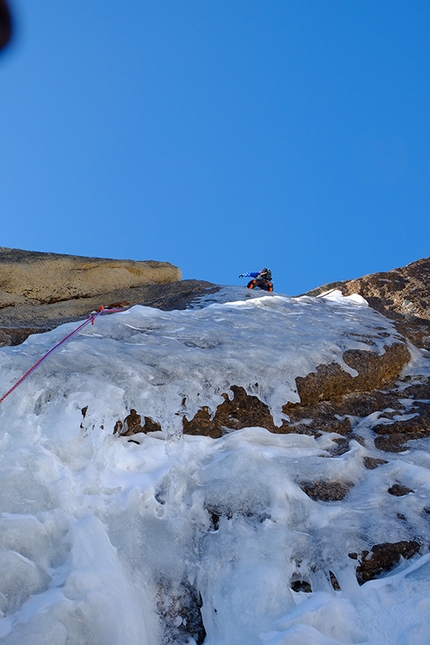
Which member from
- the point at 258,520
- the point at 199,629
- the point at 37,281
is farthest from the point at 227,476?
the point at 37,281

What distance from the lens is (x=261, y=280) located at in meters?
10.7

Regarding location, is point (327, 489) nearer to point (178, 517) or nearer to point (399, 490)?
point (399, 490)

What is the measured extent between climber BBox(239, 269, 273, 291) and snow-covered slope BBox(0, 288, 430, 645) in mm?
6237

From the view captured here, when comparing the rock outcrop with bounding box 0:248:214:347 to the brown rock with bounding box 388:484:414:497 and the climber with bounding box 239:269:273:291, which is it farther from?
the brown rock with bounding box 388:484:414:497

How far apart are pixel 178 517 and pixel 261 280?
8227 millimetres

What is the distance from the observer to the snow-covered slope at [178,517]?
2.17 meters

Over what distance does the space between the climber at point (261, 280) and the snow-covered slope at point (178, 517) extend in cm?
624

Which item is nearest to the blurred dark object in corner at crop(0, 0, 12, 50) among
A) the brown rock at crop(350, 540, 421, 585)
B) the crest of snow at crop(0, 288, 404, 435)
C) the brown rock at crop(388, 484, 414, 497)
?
the crest of snow at crop(0, 288, 404, 435)

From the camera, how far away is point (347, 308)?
23.1 ft

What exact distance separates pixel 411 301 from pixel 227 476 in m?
5.39

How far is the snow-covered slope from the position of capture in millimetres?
2174

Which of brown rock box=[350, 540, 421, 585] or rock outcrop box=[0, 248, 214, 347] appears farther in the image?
rock outcrop box=[0, 248, 214, 347]

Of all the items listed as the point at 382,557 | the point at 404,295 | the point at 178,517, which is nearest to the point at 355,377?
the point at 382,557

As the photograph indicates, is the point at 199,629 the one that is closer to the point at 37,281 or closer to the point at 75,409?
the point at 75,409
